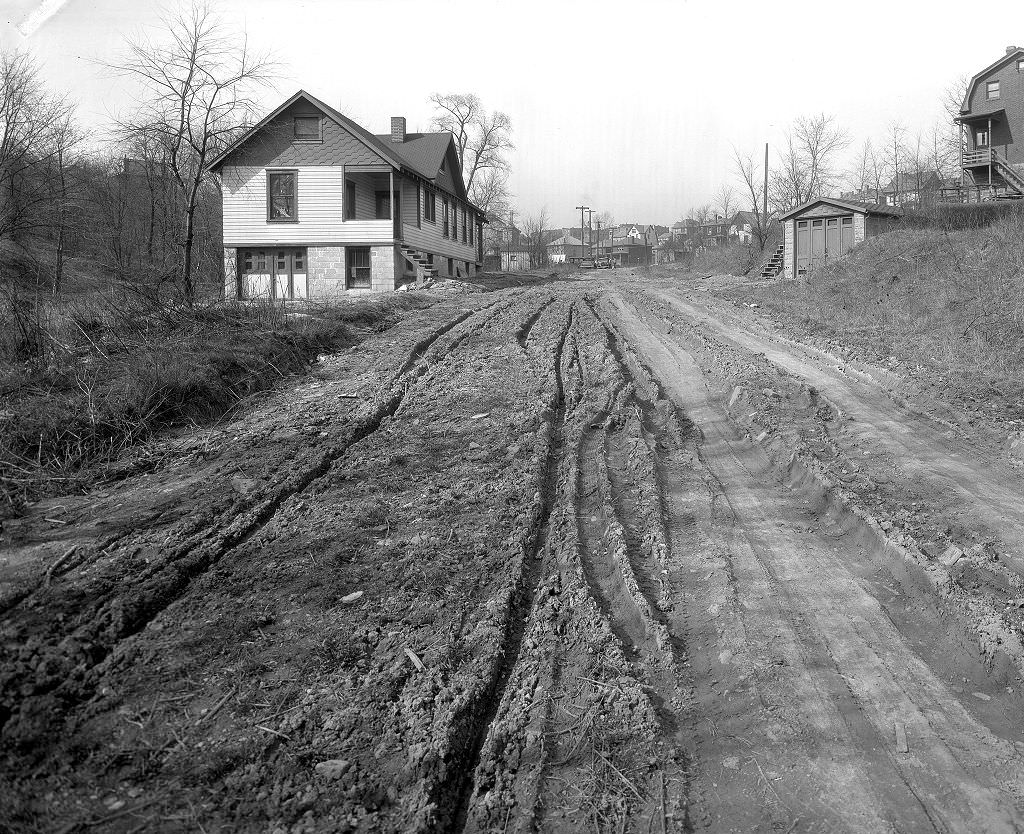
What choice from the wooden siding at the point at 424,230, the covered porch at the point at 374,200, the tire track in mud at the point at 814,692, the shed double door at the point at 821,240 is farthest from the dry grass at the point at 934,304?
the wooden siding at the point at 424,230

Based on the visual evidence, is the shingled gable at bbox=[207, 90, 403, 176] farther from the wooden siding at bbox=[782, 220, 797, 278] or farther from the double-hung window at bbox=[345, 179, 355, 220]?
the wooden siding at bbox=[782, 220, 797, 278]

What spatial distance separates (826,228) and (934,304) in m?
14.8

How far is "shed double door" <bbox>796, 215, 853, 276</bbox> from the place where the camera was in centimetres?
2730

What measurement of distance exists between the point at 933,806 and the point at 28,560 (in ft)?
17.8

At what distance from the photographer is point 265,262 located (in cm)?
2752

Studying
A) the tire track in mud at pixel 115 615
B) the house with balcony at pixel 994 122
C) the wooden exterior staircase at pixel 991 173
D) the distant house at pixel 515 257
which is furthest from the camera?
the distant house at pixel 515 257

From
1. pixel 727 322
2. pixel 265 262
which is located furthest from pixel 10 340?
pixel 265 262

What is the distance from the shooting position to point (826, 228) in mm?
27922

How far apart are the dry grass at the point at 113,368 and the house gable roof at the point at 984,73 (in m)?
46.1

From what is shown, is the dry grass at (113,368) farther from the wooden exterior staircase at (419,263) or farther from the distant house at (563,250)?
the distant house at (563,250)

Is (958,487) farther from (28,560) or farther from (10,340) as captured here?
(10,340)

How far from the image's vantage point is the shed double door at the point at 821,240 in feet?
89.6

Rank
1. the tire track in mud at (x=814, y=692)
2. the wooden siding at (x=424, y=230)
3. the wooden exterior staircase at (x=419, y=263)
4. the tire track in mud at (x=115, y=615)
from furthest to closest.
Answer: the wooden siding at (x=424, y=230)
the wooden exterior staircase at (x=419, y=263)
the tire track in mud at (x=115, y=615)
the tire track in mud at (x=814, y=692)

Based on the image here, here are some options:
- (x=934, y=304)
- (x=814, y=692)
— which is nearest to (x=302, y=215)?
(x=934, y=304)
